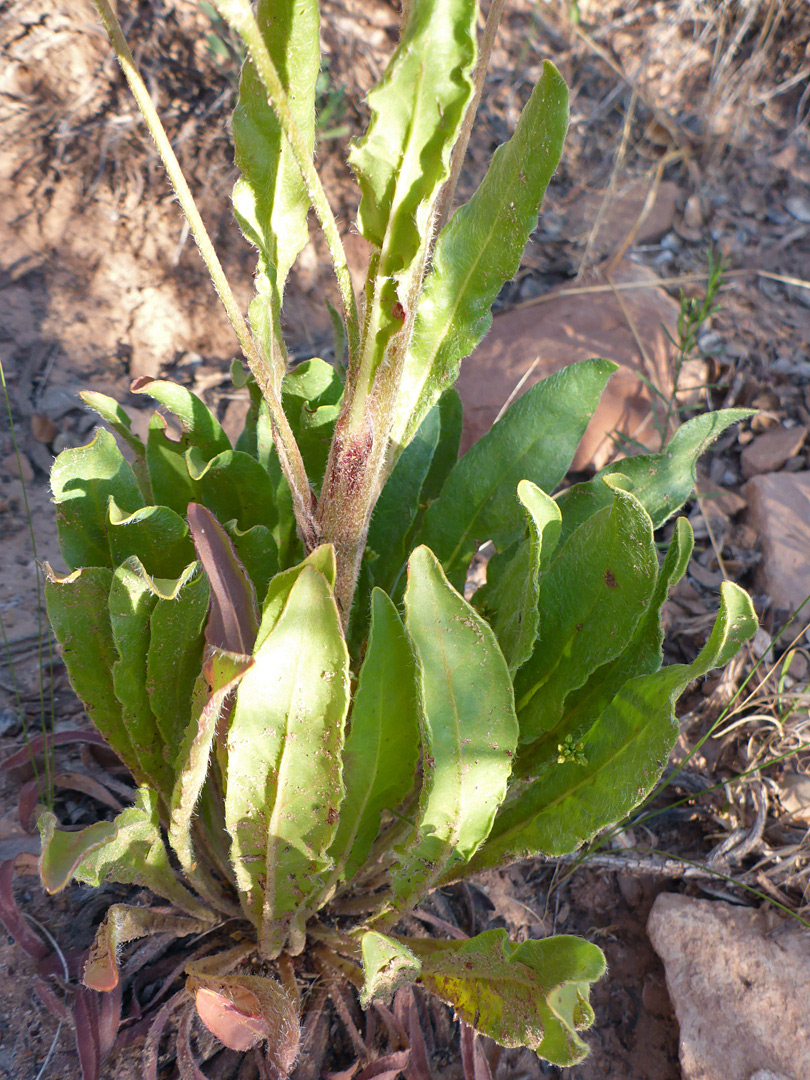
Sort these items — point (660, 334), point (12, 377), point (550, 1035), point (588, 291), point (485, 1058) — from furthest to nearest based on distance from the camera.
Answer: point (588, 291), point (660, 334), point (12, 377), point (485, 1058), point (550, 1035)

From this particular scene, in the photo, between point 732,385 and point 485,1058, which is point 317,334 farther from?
point 485,1058

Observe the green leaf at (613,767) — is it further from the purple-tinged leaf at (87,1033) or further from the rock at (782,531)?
the rock at (782,531)

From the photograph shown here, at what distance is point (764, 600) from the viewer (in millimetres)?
2291

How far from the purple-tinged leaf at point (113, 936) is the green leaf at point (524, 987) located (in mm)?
420

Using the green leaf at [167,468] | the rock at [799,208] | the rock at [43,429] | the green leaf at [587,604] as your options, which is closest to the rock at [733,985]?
the green leaf at [587,604]

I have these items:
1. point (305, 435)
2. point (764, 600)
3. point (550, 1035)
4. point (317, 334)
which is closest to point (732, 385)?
point (764, 600)

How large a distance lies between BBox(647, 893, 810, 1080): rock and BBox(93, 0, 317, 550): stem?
3.84 ft

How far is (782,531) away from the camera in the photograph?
243 cm

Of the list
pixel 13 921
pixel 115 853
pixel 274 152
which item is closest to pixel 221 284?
pixel 274 152

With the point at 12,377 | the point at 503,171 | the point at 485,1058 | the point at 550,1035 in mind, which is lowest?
the point at 485,1058

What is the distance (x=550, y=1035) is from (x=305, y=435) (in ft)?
3.26

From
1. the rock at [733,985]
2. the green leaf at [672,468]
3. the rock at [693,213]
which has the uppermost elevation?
the rock at [693,213]

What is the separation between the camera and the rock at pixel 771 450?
2.71 m

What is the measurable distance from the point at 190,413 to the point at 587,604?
715 millimetres
